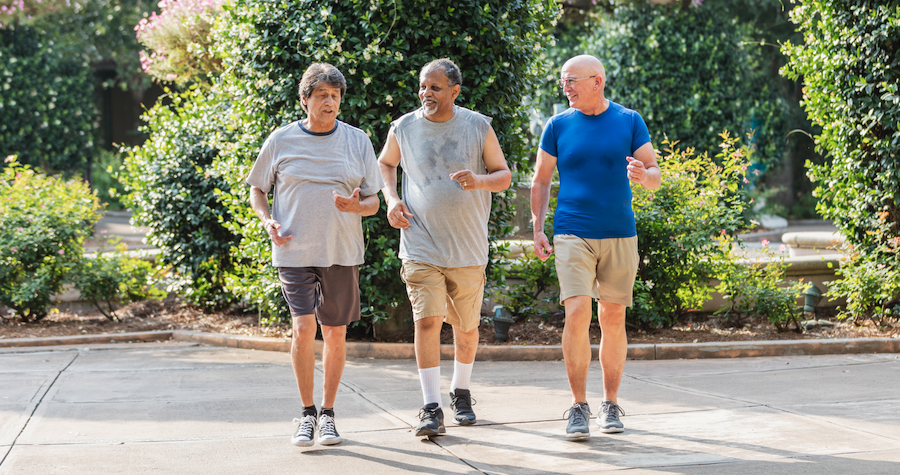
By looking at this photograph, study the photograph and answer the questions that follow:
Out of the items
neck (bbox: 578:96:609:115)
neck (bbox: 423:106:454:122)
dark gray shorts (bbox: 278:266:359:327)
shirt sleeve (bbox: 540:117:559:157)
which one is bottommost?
dark gray shorts (bbox: 278:266:359:327)

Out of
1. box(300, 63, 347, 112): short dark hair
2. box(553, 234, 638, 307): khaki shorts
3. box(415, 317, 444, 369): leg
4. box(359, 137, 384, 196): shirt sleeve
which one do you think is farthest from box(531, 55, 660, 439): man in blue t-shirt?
box(300, 63, 347, 112): short dark hair

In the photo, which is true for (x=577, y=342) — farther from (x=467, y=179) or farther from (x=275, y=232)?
(x=275, y=232)

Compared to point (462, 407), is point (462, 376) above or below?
above

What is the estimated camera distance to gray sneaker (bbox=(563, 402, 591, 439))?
429cm

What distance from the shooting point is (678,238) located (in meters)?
7.12

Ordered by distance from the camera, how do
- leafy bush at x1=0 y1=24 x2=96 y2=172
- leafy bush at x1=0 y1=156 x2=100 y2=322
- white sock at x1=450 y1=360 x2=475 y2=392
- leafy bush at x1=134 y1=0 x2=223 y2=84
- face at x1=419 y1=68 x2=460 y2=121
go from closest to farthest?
1. face at x1=419 y1=68 x2=460 y2=121
2. white sock at x1=450 y1=360 x2=475 y2=392
3. leafy bush at x1=0 y1=156 x2=100 y2=322
4. leafy bush at x1=134 y1=0 x2=223 y2=84
5. leafy bush at x1=0 y1=24 x2=96 y2=172

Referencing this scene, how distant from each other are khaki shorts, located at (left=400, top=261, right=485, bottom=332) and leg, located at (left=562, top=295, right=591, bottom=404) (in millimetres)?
517

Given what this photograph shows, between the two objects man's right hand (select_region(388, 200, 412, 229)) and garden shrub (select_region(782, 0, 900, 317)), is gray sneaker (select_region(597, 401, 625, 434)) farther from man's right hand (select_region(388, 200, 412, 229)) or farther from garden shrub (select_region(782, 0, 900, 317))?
garden shrub (select_region(782, 0, 900, 317))

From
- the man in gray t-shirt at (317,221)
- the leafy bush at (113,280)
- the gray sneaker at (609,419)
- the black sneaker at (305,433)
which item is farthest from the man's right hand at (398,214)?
the leafy bush at (113,280)

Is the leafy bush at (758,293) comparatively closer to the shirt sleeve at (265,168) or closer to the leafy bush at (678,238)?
the leafy bush at (678,238)

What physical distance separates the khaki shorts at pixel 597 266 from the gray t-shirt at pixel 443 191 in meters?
0.47

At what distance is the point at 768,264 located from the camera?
776cm

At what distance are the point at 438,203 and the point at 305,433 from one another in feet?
4.33

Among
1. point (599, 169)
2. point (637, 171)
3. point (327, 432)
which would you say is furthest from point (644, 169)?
point (327, 432)
